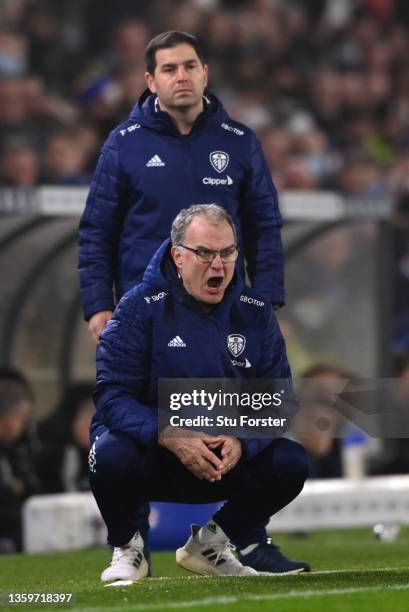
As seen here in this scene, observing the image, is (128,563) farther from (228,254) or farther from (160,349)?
(228,254)

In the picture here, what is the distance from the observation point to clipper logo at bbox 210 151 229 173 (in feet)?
21.8

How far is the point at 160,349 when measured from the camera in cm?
567

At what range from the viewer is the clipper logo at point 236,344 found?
5.71 m

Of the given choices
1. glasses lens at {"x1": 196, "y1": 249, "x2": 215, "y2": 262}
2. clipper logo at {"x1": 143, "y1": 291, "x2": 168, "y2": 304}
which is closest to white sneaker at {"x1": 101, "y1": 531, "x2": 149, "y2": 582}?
clipper logo at {"x1": 143, "y1": 291, "x2": 168, "y2": 304}

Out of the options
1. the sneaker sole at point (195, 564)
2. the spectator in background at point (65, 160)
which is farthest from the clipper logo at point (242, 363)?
the spectator in background at point (65, 160)

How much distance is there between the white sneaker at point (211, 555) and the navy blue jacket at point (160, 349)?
54 centimetres

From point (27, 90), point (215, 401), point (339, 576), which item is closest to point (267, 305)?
point (215, 401)

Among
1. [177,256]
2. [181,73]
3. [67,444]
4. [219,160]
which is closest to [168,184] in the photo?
[219,160]

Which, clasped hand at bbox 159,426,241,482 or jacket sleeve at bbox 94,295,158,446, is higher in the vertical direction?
jacket sleeve at bbox 94,295,158,446

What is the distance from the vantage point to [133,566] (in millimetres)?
5902

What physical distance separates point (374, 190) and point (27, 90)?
3755mm

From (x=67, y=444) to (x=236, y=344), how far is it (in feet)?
17.7

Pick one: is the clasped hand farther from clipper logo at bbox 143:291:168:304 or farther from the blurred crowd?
the blurred crowd

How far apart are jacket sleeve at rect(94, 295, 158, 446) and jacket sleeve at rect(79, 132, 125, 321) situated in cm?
93
